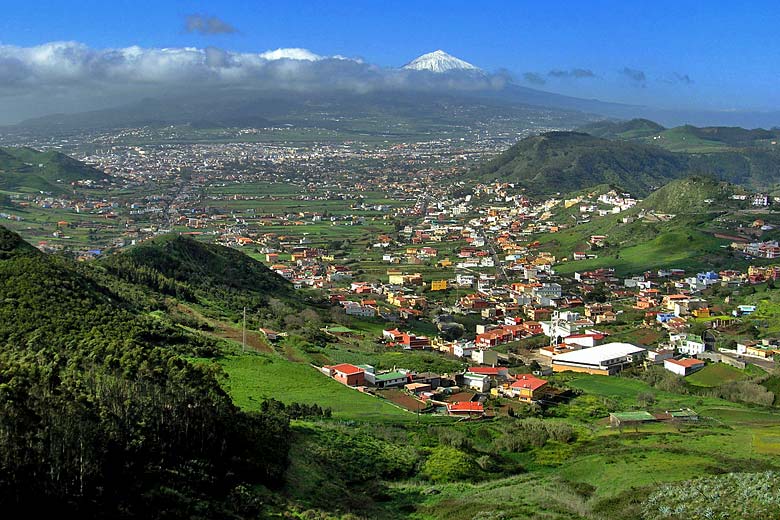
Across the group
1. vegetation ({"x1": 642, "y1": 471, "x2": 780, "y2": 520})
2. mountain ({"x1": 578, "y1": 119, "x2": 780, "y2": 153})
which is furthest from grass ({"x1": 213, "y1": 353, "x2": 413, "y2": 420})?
mountain ({"x1": 578, "y1": 119, "x2": 780, "y2": 153})

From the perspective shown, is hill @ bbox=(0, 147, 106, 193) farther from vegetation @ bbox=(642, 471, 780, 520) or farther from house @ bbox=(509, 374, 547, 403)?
vegetation @ bbox=(642, 471, 780, 520)

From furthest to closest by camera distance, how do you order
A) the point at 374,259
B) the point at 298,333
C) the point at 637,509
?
the point at 374,259 < the point at 298,333 < the point at 637,509

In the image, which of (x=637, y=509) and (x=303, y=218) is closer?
(x=637, y=509)

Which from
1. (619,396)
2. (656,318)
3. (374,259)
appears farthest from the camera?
(374,259)

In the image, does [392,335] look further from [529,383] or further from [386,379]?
[529,383]

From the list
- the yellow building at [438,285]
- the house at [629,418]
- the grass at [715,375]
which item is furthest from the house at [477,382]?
the yellow building at [438,285]

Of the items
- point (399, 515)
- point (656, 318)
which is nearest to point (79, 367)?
point (399, 515)

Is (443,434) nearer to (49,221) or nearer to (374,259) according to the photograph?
(374,259)
